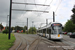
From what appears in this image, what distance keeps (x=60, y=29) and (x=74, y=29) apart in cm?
4359

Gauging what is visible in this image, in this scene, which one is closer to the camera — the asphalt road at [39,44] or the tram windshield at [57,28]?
the asphalt road at [39,44]

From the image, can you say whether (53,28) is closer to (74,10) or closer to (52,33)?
(52,33)

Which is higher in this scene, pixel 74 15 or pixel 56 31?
pixel 74 15

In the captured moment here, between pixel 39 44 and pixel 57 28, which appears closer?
pixel 39 44

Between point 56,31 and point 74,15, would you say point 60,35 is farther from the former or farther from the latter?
point 74,15

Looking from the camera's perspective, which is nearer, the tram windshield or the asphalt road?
the asphalt road

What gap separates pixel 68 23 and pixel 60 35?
43.6m

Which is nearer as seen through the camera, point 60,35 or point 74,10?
point 60,35

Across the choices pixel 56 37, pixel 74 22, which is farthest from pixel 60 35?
pixel 74 22

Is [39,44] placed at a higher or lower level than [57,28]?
lower

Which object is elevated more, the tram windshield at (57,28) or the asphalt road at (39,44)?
the tram windshield at (57,28)

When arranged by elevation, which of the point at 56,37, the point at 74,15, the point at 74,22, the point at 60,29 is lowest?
the point at 56,37

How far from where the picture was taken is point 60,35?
1920 cm

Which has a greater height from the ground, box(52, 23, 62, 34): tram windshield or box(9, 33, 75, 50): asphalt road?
box(52, 23, 62, 34): tram windshield
